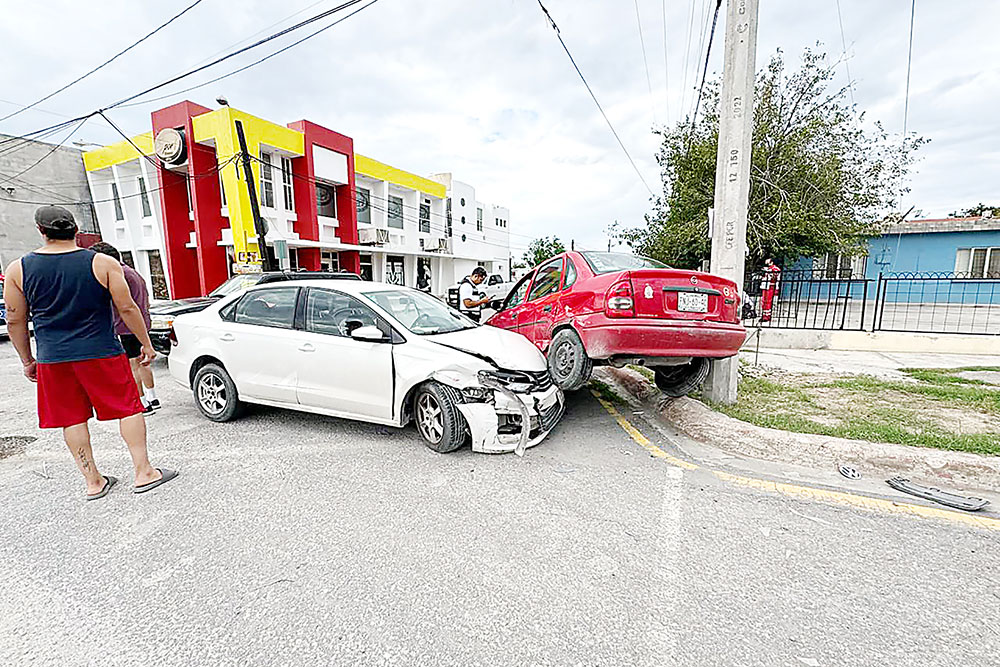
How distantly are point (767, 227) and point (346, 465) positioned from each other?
13639 millimetres

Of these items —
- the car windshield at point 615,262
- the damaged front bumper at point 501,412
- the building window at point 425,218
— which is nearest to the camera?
the damaged front bumper at point 501,412

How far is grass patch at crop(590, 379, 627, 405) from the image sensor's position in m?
6.02

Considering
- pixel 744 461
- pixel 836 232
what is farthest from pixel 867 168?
pixel 744 461

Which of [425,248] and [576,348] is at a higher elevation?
[425,248]

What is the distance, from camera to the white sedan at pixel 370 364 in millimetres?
4129

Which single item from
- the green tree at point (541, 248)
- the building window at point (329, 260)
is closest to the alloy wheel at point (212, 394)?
the building window at point (329, 260)

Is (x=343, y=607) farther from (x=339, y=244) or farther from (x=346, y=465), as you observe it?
(x=339, y=244)

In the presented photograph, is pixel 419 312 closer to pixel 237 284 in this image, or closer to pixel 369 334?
pixel 369 334

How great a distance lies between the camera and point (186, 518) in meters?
3.14

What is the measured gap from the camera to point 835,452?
13.1ft

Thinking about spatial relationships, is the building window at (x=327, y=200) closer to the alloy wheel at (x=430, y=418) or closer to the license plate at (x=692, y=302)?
the alloy wheel at (x=430, y=418)

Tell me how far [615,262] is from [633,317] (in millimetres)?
895

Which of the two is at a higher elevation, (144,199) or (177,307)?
(144,199)

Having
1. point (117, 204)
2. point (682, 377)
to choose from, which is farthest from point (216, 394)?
point (117, 204)
